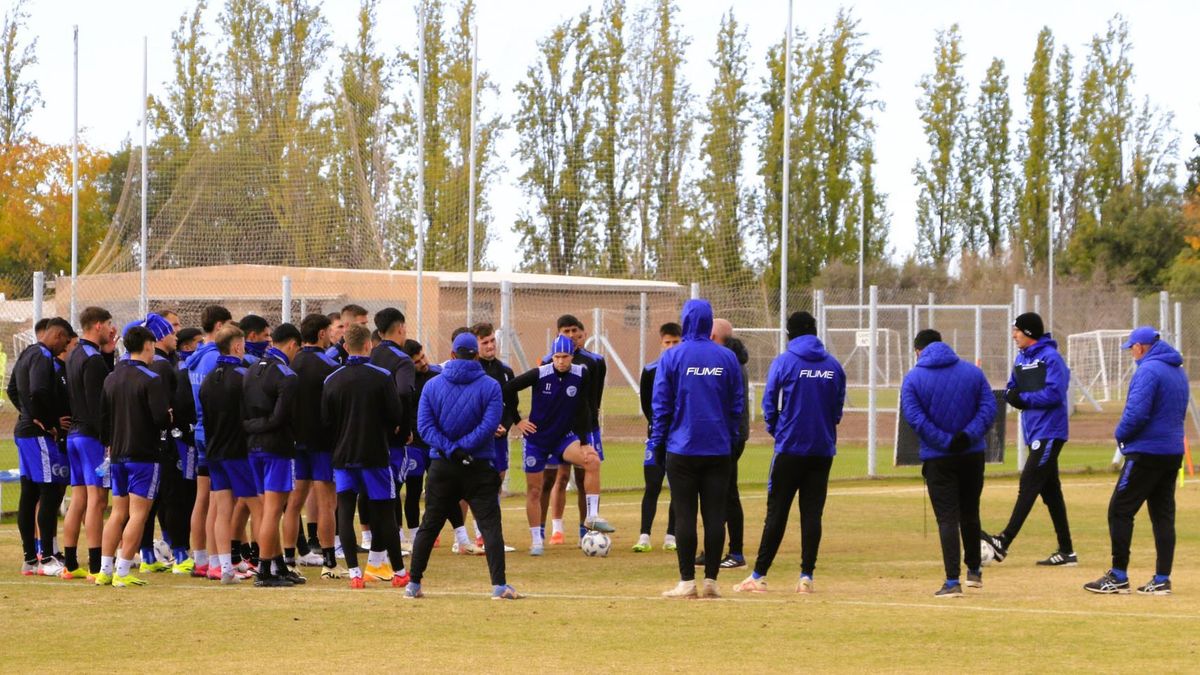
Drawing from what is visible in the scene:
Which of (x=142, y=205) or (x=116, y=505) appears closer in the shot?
(x=116, y=505)

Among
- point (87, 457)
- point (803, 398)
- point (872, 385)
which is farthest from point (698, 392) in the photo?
point (872, 385)

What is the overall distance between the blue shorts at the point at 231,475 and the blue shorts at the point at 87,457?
842 millimetres

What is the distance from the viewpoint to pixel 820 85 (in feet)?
152

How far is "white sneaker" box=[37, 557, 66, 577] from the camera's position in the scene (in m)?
13.0

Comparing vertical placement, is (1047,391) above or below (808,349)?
below

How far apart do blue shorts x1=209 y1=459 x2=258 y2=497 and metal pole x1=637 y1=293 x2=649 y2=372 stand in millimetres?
18154

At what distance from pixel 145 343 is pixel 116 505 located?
1211mm

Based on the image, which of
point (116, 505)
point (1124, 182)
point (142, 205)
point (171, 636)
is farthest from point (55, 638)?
point (1124, 182)

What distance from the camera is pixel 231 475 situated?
12367mm

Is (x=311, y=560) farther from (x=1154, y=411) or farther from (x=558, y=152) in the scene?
(x=558, y=152)

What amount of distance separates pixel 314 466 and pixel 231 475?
65 centimetres

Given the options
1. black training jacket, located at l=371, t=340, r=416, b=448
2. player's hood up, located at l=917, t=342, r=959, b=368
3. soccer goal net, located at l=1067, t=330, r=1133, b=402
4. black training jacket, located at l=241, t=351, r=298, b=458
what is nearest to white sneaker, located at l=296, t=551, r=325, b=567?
black training jacket, located at l=371, t=340, r=416, b=448

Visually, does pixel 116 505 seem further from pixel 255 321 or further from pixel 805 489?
pixel 805 489

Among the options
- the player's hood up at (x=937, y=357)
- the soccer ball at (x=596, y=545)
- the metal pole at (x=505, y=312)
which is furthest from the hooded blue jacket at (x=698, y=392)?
the metal pole at (x=505, y=312)
